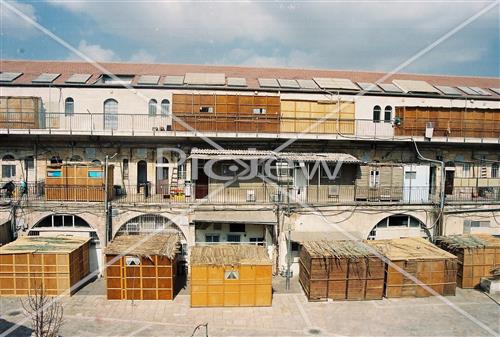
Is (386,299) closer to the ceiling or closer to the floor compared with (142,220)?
closer to the floor

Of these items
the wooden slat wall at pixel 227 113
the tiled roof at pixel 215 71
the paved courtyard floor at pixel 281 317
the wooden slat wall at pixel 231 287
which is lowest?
the paved courtyard floor at pixel 281 317

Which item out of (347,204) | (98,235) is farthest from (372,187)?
(98,235)

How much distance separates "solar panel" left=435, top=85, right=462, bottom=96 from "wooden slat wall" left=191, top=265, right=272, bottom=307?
769 inches

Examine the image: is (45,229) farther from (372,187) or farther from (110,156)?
(372,187)

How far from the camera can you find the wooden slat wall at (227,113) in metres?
24.3

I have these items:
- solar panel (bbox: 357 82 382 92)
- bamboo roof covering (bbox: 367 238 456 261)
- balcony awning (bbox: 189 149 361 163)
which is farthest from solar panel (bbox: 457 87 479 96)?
bamboo roof covering (bbox: 367 238 456 261)

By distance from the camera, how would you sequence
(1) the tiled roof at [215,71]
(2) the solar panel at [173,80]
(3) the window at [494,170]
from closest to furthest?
1. (2) the solar panel at [173,80]
2. (3) the window at [494,170]
3. (1) the tiled roof at [215,71]

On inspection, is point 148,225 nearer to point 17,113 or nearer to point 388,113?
point 17,113

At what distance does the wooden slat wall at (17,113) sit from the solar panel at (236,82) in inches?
481

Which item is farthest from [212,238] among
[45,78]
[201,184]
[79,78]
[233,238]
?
[45,78]

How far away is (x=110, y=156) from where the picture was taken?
25.2m

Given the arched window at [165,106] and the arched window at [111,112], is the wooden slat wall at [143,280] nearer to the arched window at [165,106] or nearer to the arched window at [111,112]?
the arched window at [111,112]

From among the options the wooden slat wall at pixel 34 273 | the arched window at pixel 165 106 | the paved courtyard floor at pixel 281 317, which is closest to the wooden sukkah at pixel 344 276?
the paved courtyard floor at pixel 281 317

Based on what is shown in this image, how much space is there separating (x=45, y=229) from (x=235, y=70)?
1754 cm
